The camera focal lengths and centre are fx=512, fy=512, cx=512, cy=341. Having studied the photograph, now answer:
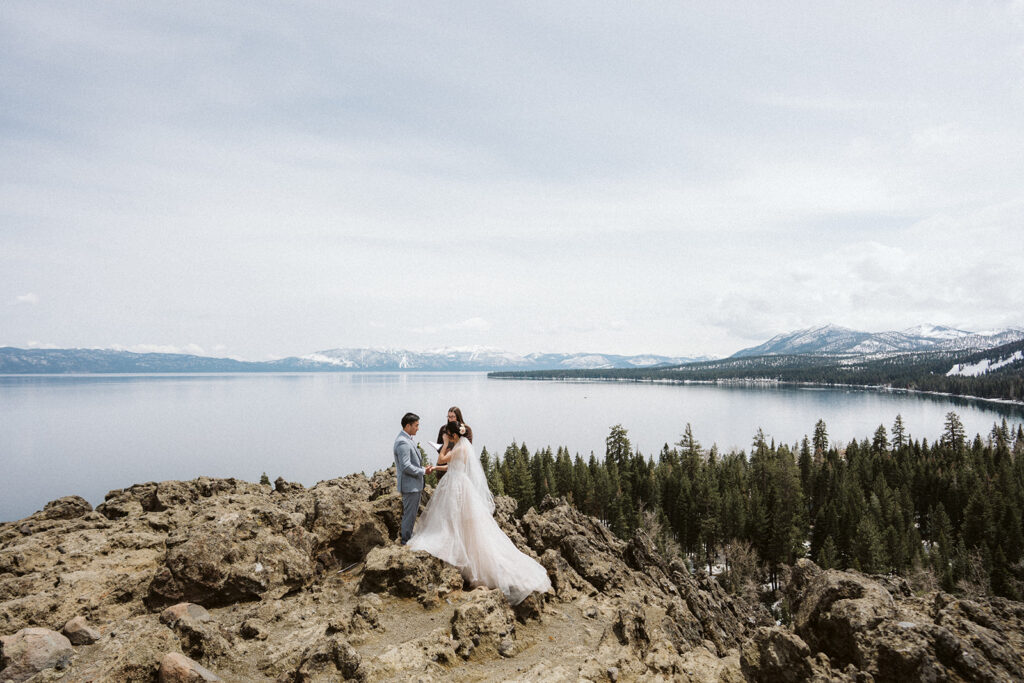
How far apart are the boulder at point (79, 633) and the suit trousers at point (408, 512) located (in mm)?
5755

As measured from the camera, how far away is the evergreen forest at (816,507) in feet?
168

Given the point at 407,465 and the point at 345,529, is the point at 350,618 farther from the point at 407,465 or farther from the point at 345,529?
the point at 345,529

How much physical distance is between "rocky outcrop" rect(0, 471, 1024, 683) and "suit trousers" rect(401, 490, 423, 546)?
0.94 meters

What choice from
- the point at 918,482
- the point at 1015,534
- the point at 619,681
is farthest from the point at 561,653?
the point at 918,482

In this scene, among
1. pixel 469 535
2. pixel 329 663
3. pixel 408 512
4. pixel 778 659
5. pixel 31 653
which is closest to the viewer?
pixel 31 653

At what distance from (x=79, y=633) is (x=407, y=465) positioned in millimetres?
6218

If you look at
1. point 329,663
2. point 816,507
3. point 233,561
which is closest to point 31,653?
point 233,561

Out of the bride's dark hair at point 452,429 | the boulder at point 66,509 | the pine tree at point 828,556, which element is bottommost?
the pine tree at point 828,556

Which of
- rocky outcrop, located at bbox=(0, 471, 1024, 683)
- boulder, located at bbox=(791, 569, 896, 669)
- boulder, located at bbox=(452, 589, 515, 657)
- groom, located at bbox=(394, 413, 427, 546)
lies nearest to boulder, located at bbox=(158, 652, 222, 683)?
rocky outcrop, located at bbox=(0, 471, 1024, 683)

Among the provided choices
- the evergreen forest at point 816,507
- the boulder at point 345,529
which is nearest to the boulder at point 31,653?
the boulder at point 345,529

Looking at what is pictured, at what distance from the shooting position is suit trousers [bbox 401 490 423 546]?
12320 mm

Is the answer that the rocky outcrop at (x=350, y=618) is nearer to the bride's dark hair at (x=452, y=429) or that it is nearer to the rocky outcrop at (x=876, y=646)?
the rocky outcrop at (x=876, y=646)

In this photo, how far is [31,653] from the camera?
7562mm

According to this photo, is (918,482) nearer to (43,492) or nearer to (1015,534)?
(1015,534)
